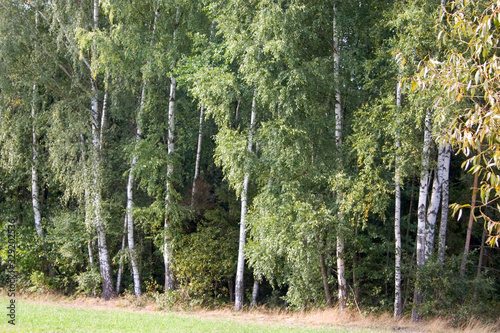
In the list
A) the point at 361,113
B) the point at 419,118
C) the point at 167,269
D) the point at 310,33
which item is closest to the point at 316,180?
the point at 361,113

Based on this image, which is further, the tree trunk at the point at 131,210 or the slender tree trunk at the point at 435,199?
the tree trunk at the point at 131,210

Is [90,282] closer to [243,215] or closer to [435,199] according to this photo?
[243,215]

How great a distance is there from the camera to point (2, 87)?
54.0 ft

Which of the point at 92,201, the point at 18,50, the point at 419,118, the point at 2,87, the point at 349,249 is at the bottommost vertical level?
the point at 349,249

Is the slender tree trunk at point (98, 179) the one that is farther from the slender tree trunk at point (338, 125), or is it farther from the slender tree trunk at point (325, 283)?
the slender tree trunk at point (338, 125)

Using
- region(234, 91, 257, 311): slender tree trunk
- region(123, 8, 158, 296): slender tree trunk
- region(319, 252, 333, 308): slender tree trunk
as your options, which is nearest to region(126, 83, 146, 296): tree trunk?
region(123, 8, 158, 296): slender tree trunk

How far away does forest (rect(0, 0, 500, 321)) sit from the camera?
1173 cm

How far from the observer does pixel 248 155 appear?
42.8 ft

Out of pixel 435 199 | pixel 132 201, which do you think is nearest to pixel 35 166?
pixel 132 201

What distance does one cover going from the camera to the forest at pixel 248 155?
38.5 ft

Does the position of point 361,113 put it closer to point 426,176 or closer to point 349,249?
point 426,176

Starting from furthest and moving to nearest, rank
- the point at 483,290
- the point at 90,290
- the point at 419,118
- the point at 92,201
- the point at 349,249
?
the point at 90,290 < the point at 92,201 < the point at 349,249 < the point at 483,290 < the point at 419,118

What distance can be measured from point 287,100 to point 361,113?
188cm

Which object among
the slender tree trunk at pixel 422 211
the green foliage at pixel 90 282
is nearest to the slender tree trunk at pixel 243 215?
the slender tree trunk at pixel 422 211
